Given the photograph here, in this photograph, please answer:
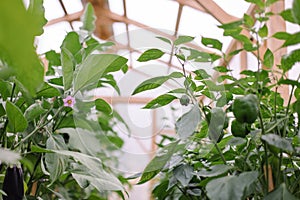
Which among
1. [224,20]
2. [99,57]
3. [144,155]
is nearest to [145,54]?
[99,57]

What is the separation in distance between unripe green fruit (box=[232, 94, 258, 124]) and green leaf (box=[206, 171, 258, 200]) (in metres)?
0.07

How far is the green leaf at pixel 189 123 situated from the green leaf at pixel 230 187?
0.29ft

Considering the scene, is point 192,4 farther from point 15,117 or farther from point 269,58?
point 15,117

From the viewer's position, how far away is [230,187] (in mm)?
444

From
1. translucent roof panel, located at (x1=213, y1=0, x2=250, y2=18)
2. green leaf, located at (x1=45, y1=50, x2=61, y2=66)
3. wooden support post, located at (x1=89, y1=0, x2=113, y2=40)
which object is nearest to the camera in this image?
green leaf, located at (x1=45, y1=50, x2=61, y2=66)

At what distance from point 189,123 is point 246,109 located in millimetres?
105

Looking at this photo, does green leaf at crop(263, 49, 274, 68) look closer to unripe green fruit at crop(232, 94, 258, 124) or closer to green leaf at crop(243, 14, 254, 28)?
green leaf at crop(243, 14, 254, 28)

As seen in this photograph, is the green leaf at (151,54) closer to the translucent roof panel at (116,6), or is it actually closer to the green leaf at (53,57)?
the green leaf at (53,57)

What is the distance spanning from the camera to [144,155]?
68cm

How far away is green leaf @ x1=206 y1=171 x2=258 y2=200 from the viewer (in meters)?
0.44

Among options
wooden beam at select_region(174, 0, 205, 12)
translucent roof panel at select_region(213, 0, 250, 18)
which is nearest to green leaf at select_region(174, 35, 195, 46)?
translucent roof panel at select_region(213, 0, 250, 18)

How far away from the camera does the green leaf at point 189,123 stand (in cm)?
53

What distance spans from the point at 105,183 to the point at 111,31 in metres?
4.72

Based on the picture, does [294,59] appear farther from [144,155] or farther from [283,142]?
[144,155]
